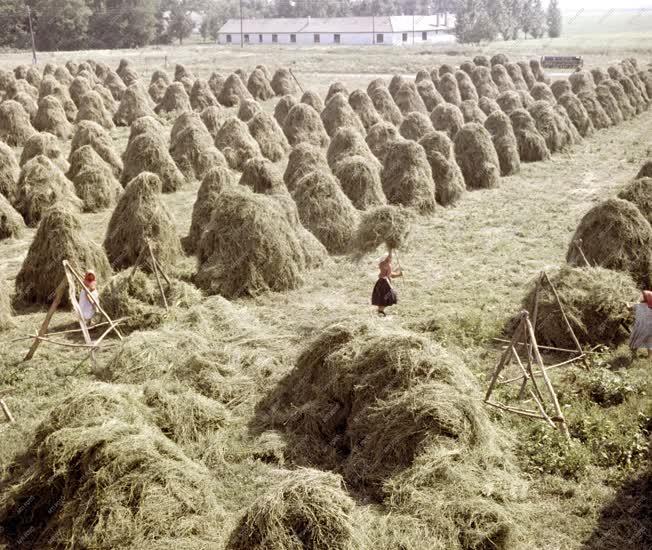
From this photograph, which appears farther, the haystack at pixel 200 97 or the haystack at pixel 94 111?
the haystack at pixel 200 97

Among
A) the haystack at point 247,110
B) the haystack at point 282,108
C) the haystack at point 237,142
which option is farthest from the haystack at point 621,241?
the haystack at point 247,110

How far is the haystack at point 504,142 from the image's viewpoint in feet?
81.7

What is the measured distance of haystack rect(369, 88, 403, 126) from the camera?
3284 cm

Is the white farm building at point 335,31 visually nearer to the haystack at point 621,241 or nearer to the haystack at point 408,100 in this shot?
the haystack at point 408,100

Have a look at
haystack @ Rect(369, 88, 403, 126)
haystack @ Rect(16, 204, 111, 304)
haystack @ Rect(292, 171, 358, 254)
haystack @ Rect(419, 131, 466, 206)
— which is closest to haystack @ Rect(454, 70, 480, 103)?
haystack @ Rect(369, 88, 403, 126)

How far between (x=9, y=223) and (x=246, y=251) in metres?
7.67

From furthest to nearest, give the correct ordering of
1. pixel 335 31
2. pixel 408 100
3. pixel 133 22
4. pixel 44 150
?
pixel 335 31
pixel 133 22
pixel 408 100
pixel 44 150

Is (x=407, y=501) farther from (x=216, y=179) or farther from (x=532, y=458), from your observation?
(x=216, y=179)

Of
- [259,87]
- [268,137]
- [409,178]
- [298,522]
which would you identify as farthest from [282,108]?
[298,522]

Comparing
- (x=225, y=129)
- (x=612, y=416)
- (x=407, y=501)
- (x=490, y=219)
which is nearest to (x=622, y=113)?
(x=490, y=219)

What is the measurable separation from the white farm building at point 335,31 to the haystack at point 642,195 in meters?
80.5

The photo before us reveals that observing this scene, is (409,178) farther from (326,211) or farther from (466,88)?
(466,88)

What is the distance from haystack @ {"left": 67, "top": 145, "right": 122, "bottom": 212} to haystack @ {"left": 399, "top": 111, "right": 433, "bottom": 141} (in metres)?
12.0

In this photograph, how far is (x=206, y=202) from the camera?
16.9 metres
